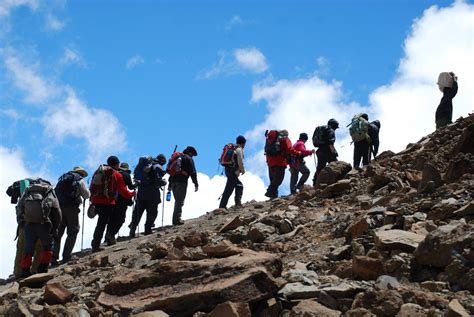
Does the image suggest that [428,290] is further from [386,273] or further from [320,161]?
[320,161]

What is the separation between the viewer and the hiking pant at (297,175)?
2042 centimetres

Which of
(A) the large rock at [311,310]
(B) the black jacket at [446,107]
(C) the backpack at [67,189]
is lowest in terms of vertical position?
(A) the large rock at [311,310]

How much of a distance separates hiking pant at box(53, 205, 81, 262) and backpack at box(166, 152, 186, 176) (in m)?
2.95

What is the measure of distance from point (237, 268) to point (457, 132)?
9.91 metres

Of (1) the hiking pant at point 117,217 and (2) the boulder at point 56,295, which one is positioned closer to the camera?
(2) the boulder at point 56,295

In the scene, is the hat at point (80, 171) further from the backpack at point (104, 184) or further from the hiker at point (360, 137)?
the hiker at point (360, 137)

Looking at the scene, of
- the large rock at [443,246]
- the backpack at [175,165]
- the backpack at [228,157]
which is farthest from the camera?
the backpack at [228,157]

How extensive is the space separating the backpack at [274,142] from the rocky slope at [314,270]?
553cm

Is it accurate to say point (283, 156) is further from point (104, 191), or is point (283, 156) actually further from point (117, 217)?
point (104, 191)

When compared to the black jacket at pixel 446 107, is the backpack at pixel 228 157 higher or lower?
lower

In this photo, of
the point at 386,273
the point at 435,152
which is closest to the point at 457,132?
the point at 435,152

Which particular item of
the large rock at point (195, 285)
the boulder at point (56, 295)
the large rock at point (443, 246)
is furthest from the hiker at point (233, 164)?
the large rock at point (443, 246)

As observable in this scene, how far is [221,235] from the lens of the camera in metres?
13.6

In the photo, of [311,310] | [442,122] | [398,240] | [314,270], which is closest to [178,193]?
[442,122]
